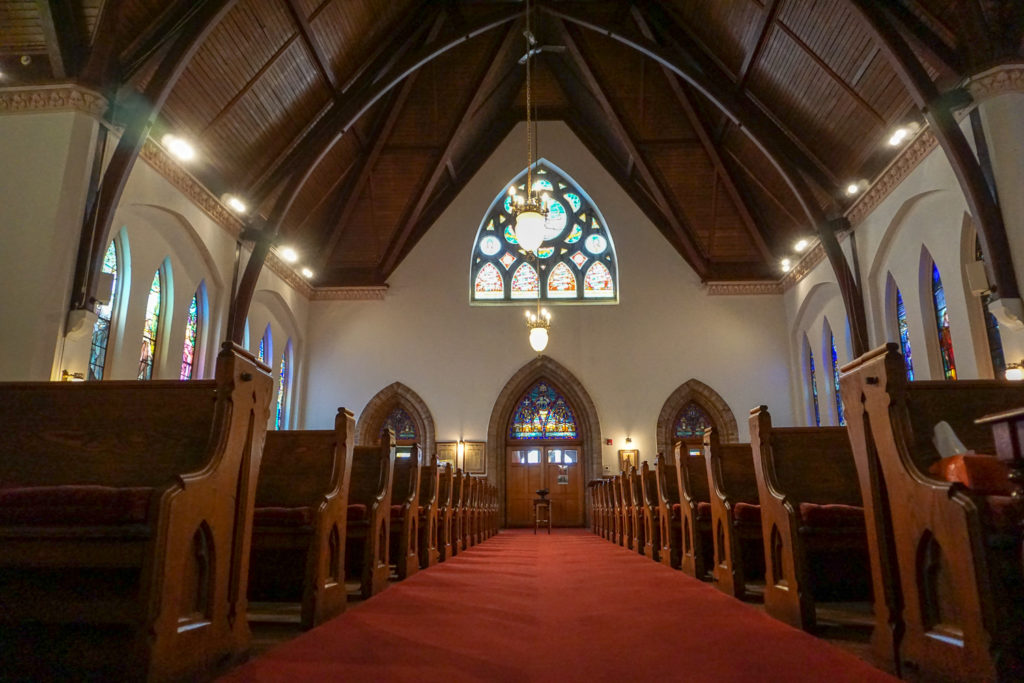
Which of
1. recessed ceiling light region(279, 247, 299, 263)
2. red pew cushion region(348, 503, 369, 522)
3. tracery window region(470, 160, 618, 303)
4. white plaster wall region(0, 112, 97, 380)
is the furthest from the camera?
tracery window region(470, 160, 618, 303)

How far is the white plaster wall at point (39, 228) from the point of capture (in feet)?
21.2

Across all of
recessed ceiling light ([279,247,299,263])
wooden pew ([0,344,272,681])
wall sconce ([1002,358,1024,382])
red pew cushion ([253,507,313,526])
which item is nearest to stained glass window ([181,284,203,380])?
recessed ceiling light ([279,247,299,263])

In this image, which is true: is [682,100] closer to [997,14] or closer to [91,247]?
[997,14]

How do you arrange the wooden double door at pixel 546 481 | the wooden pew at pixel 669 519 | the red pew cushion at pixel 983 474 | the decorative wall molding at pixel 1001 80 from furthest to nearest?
the wooden double door at pixel 546 481 → the decorative wall molding at pixel 1001 80 → the wooden pew at pixel 669 519 → the red pew cushion at pixel 983 474

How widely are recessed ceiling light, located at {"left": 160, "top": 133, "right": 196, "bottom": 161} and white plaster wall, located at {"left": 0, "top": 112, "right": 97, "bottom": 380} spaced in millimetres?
1177

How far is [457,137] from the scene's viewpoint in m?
12.2

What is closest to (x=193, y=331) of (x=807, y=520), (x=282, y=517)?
(x=282, y=517)

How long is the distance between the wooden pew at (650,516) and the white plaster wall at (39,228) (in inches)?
235

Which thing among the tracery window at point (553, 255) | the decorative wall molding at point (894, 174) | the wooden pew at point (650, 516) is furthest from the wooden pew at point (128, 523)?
the tracery window at point (553, 255)

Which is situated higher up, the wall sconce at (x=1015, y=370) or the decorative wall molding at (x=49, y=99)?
the decorative wall molding at (x=49, y=99)

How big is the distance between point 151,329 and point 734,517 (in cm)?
841

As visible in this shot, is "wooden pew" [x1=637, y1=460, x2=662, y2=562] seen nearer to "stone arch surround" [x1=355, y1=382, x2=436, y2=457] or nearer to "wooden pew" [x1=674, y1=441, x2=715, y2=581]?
"wooden pew" [x1=674, y1=441, x2=715, y2=581]

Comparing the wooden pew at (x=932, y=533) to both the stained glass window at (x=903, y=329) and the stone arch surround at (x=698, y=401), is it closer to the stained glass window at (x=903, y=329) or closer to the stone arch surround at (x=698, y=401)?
the stained glass window at (x=903, y=329)

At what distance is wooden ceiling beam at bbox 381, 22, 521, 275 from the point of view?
38.2 ft
